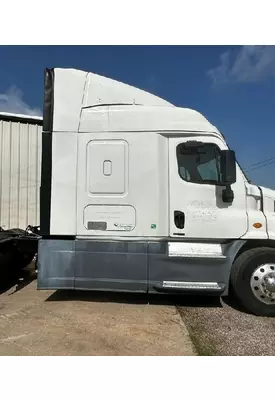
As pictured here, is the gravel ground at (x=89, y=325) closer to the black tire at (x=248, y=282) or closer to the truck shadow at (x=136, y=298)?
the truck shadow at (x=136, y=298)

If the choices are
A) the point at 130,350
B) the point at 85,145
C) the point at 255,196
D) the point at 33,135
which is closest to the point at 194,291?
the point at 130,350

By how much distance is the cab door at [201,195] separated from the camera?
14.8 ft

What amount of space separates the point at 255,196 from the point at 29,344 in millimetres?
3657

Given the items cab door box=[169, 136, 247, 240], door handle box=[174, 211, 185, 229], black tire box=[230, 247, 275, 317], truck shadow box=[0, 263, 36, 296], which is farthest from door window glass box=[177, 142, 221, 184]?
truck shadow box=[0, 263, 36, 296]

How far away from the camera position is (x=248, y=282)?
4.38m

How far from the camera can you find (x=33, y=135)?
29.7 feet

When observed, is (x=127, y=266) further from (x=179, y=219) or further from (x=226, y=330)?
(x=226, y=330)

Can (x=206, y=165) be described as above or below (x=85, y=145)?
below

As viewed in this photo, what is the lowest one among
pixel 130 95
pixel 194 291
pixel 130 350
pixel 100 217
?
pixel 130 350

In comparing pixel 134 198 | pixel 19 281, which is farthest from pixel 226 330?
pixel 19 281

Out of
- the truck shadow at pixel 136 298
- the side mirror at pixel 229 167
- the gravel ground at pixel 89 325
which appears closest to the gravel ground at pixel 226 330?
the truck shadow at pixel 136 298

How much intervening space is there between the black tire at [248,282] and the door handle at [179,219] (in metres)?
1.01

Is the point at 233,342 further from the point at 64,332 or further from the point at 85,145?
the point at 85,145

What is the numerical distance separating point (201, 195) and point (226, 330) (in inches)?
73.3
